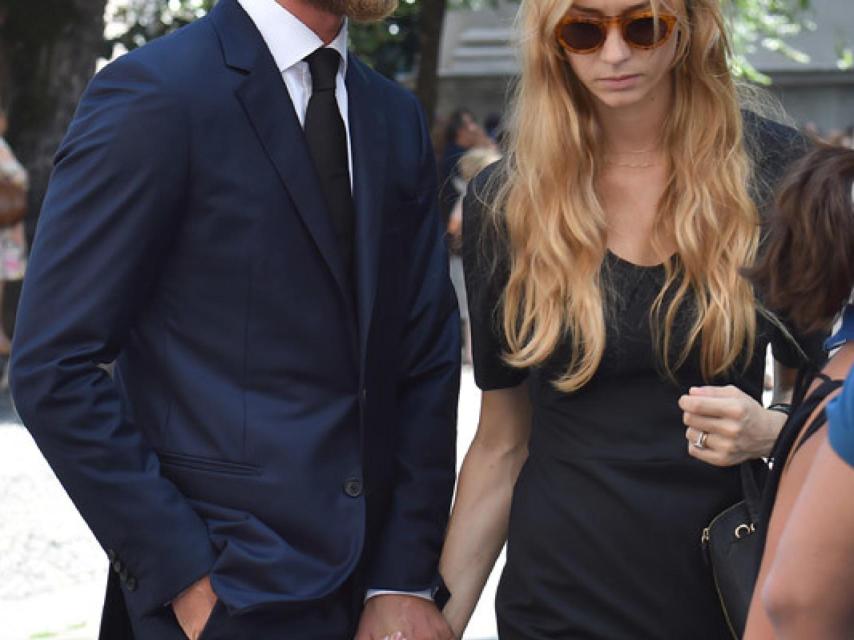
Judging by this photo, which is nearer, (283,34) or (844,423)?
(844,423)

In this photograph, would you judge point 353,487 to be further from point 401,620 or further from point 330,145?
point 330,145

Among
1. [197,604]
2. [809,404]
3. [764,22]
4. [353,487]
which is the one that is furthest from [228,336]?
[764,22]

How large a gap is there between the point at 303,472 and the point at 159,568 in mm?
301

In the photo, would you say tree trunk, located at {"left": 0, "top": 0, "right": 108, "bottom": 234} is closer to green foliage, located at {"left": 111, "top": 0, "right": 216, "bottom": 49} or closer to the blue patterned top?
green foliage, located at {"left": 111, "top": 0, "right": 216, "bottom": 49}

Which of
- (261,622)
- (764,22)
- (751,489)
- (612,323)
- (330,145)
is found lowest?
(764,22)

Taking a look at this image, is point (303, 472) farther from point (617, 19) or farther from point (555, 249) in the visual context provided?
point (617, 19)

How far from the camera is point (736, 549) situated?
2900 millimetres

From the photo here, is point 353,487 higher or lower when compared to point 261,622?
higher

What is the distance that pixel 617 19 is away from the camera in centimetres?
311

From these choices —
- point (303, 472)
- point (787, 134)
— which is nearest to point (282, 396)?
point (303, 472)

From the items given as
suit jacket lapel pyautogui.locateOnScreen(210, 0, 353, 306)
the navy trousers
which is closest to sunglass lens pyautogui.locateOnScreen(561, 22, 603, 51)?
suit jacket lapel pyautogui.locateOnScreen(210, 0, 353, 306)

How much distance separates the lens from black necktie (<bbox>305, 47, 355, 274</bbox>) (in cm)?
313

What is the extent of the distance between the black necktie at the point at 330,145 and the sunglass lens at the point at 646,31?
Result: 0.54m

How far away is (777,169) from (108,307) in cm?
128
